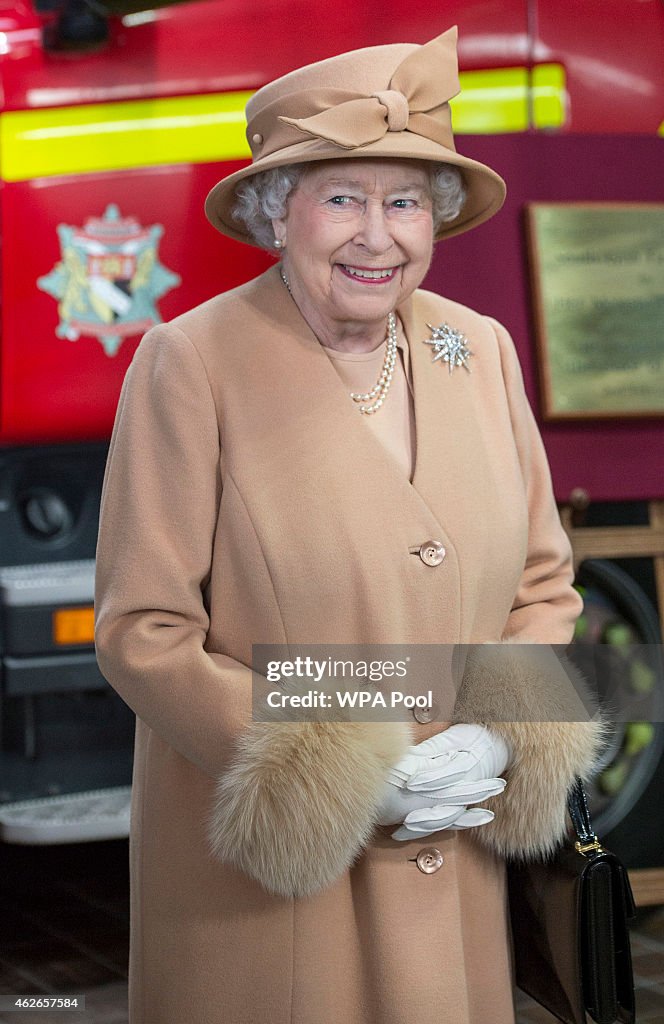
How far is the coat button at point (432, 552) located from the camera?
171 centimetres

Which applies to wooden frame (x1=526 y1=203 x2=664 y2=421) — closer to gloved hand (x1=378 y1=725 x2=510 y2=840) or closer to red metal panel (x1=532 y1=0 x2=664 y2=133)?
red metal panel (x1=532 y1=0 x2=664 y2=133)

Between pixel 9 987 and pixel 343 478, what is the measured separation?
2108 mm

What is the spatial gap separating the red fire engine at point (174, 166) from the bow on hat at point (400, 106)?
1.31 meters

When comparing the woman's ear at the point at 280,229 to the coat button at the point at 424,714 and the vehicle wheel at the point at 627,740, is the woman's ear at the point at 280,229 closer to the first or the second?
the coat button at the point at 424,714

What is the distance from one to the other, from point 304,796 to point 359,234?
0.77 m

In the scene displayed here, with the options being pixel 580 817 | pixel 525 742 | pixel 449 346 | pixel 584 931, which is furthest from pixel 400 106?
pixel 584 931

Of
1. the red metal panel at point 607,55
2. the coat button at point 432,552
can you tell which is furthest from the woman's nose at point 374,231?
the red metal panel at point 607,55

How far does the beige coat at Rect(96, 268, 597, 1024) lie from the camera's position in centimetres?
162

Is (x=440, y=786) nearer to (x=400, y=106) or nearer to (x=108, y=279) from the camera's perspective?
(x=400, y=106)

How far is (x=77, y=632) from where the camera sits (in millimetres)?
3172

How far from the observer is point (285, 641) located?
167 centimetres

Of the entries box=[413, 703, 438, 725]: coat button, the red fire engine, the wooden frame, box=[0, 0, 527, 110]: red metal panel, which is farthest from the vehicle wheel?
box=[413, 703, 438, 725]: coat button

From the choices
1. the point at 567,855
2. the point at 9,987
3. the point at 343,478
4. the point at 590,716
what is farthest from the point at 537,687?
the point at 9,987

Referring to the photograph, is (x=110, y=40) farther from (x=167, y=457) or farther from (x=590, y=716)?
(x=590, y=716)
